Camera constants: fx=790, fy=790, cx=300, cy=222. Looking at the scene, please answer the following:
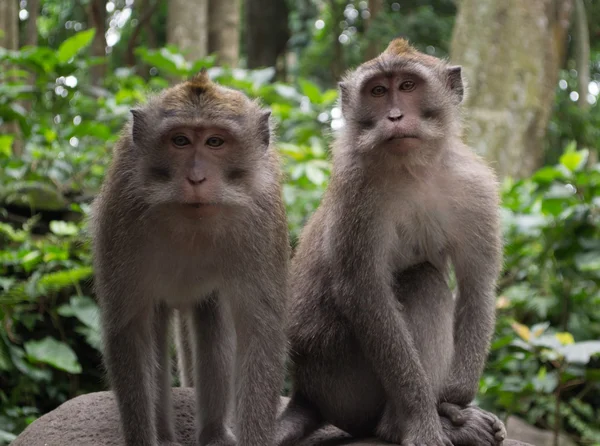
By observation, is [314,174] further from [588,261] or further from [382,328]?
[382,328]

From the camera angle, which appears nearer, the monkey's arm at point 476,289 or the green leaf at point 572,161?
the monkey's arm at point 476,289

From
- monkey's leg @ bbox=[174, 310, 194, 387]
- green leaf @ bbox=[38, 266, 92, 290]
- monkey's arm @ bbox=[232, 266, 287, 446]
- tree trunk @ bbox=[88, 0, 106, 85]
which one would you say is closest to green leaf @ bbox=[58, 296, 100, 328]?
green leaf @ bbox=[38, 266, 92, 290]

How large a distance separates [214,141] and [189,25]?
21.2ft

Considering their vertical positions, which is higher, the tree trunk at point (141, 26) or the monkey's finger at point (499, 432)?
the tree trunk at point (141, 26)

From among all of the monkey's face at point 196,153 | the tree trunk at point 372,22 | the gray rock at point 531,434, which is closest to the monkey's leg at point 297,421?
the monkey's face at point 196,153

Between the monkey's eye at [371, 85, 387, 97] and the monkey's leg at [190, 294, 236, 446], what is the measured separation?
1.33 metres

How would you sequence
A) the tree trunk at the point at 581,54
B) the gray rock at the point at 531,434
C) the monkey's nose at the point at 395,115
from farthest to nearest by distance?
the tree trunk at the point at 581,54
the gray rock at the point at 531,434
the monkey's nose at the point at 395,115

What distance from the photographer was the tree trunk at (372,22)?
47.2 ft

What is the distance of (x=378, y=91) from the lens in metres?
3.91

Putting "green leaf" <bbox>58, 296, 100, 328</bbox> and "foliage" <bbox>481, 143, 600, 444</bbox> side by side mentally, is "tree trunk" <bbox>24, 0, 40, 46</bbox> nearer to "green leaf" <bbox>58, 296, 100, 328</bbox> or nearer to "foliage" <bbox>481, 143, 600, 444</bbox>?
"green leaf" <bbox>58, 296, 100, 328</bbox>

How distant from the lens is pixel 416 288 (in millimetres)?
3947

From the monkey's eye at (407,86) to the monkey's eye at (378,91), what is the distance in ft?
0.28

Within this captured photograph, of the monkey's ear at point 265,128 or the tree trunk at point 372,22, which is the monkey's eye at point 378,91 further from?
the tree trunk at point 372,22

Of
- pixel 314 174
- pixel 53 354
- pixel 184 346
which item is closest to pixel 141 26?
pixel 314 174
